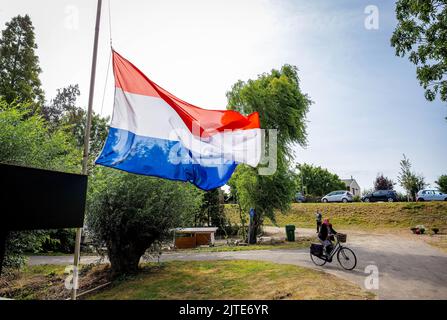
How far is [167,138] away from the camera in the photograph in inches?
257

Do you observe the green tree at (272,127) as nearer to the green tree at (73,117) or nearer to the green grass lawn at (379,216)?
the green grass lawn at (379,216)

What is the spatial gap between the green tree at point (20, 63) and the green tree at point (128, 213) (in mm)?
23928

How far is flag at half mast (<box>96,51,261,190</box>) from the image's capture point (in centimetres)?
612

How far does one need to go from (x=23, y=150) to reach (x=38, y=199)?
8680 millimetres

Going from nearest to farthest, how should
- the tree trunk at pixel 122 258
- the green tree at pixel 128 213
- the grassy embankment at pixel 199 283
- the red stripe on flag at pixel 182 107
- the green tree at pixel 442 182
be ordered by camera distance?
the red stripe on flag at pixel 182 107
the grassy embankment at pixel 199 283
the green tree at pixel 128 213
the tree trunk at pixel 122 258
the green tree at pixel 442 182

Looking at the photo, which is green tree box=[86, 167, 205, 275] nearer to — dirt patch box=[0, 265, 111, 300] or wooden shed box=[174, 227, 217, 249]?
dirt patch box=[0, 265, 111, 300]

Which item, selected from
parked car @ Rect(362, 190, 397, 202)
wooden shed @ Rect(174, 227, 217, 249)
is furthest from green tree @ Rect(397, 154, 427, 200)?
wooden shed @ Rect(174, 227, 217, 249)

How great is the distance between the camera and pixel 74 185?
295cm

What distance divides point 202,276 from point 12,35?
35993 mm

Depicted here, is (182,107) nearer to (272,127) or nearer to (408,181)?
(272,127)

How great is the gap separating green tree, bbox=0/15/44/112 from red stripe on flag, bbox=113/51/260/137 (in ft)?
93.5

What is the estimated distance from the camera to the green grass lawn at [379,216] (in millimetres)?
29453

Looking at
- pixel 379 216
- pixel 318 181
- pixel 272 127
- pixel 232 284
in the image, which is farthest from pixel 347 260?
pixel 318 181

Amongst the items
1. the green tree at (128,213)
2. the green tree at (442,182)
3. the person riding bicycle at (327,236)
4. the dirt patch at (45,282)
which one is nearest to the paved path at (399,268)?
the person riding bicycle at (327,236)
